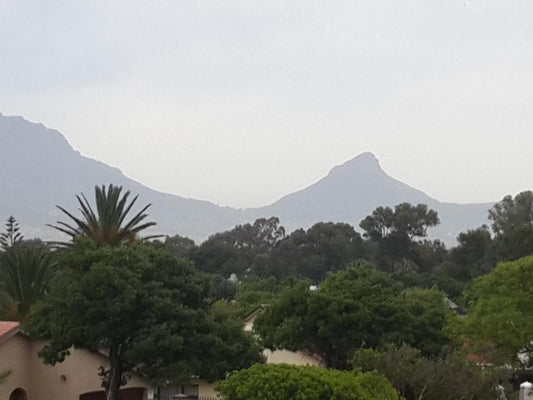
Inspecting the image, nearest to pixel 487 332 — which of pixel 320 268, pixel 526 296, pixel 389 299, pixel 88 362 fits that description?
pixel 526 296

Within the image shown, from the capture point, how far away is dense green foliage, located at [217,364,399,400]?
15.7m

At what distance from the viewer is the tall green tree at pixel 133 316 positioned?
22500 mm

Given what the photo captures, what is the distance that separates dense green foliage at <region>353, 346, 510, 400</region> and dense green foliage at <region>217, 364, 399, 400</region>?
4.30 metres

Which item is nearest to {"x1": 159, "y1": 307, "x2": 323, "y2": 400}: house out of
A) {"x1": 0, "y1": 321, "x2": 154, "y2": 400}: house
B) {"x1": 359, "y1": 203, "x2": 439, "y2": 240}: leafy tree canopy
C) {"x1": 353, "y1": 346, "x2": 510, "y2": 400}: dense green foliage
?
{"x1": 0, "y1": 321, "x2": 154, "y2": 400}: house

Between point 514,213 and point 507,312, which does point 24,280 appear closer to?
point 507,312

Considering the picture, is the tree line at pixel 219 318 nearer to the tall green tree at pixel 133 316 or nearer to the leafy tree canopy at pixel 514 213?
the tall green tree at pixel 133 316

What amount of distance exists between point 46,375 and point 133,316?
16.0ft

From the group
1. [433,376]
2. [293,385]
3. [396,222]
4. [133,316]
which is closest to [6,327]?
[133,316]

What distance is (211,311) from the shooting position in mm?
25719

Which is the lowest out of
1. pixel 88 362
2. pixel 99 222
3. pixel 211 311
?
pixel 88 362

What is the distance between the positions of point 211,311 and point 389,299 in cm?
726

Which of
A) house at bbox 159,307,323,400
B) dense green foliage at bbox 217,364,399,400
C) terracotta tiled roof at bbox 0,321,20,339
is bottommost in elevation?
house at bbox 159,307,323,400

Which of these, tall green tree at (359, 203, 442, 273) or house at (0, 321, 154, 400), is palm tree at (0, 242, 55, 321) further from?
tall green tree at (359, 203, 442, 273)

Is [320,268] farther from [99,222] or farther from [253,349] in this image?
[253,349]
